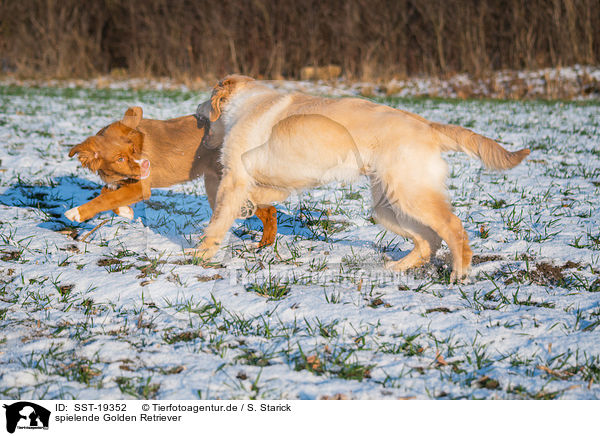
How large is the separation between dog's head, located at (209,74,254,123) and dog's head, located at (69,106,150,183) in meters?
0.72

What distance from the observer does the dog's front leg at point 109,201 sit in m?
3.27

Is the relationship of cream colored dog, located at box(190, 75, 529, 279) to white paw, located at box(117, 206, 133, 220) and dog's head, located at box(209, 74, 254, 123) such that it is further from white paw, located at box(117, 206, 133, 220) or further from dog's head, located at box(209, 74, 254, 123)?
white paw, located at box(117, 206, 133, 220)

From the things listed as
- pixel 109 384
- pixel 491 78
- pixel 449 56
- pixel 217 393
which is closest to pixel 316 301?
pixel 217 393

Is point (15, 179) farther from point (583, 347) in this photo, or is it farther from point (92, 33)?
point (92, 33)

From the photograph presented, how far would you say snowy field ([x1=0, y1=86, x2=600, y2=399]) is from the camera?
196 cm

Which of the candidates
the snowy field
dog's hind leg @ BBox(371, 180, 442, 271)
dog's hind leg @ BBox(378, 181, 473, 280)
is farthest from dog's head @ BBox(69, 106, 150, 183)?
dog's hind leg @ BBox(378, 181, 473, 280)

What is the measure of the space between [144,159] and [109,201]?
0.37m

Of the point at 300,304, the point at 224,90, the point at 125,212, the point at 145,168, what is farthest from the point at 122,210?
the point at 300,304

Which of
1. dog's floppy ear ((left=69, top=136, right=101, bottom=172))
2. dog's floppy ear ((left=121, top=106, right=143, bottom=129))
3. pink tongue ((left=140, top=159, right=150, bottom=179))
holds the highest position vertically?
dog's floppy ear ((left=121, top=106, right=143, bottom=129))

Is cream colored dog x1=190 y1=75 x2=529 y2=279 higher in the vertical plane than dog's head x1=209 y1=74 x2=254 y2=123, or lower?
lower

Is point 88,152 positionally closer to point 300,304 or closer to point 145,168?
point 145,168

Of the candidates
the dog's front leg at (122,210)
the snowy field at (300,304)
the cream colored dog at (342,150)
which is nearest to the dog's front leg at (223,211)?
the cream colored dog at (342,150)
